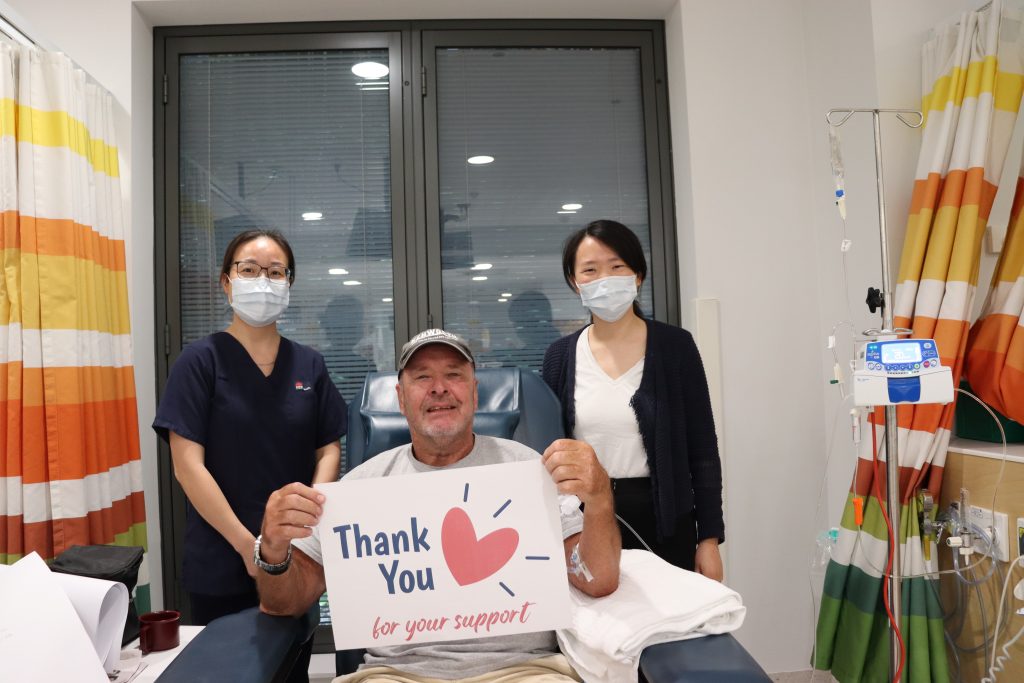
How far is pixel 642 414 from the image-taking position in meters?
1.74

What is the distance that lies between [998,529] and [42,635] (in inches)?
85.0

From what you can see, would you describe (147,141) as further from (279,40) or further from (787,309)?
(787,309)

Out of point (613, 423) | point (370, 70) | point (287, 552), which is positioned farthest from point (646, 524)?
point (370, 70)

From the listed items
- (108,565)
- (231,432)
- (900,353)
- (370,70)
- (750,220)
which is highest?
(370,70)

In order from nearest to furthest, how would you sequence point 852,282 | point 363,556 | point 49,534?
point 363,556
point 49,534
point 852,282

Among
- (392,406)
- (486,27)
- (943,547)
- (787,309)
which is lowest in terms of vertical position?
(943,547)

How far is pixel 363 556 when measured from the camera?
1.25 meters

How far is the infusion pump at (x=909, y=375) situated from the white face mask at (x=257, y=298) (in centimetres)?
156

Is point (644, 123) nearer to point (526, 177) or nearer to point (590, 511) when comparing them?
point (526, 177)

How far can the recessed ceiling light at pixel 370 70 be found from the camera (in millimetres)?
2801

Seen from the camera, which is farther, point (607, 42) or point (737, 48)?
point (607, 42)

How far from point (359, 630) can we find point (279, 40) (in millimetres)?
2413

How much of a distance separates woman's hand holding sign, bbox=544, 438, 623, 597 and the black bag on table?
0.86 m

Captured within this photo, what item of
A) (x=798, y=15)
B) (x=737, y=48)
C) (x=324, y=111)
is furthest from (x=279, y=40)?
(x=798, y=15)
